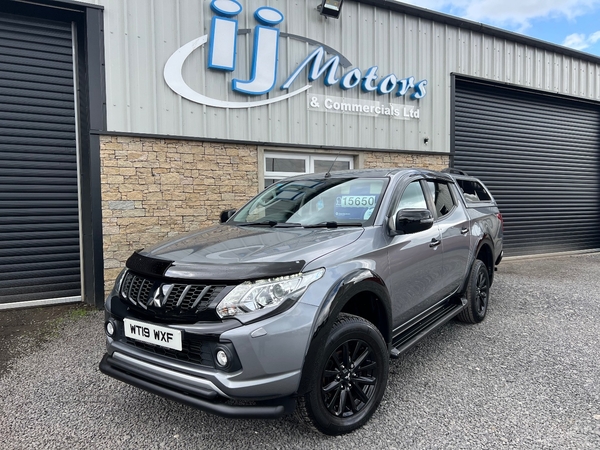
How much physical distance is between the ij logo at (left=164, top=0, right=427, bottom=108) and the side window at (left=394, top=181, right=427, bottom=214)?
3850 millimetres

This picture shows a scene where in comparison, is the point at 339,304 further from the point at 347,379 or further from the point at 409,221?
the point at 409,221

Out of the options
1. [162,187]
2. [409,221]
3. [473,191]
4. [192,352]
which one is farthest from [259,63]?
[192,352]

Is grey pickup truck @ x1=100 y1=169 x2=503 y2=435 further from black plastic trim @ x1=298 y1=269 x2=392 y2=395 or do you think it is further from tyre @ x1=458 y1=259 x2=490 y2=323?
tyre @ x1=458 y1=259 x2=490 y2=323

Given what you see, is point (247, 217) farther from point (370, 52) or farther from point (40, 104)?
point (370, 52)

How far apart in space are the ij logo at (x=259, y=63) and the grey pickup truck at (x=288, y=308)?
3.68 meters

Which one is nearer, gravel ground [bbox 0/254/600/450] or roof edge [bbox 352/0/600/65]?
gravel ground [bbox 0/254/600/450]

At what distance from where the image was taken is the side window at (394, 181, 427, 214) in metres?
3.52

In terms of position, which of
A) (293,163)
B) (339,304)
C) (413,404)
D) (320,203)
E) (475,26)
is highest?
(475,26)

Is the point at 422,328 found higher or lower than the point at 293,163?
lower

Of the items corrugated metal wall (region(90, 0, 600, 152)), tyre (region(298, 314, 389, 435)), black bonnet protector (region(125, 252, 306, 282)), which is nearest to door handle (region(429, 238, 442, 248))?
tyre (region(298, 314, 389, 435))

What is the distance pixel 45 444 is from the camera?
256 centimetres

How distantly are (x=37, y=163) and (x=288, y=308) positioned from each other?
17.5 feet

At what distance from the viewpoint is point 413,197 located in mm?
3713

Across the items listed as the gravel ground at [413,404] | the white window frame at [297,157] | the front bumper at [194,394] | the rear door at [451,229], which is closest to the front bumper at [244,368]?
the front bumper at [194,394]
